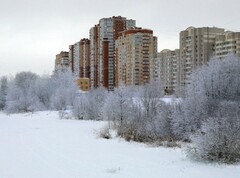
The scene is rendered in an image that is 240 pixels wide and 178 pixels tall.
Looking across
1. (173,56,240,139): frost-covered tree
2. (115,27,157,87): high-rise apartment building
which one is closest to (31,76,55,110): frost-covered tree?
(115,27,157,87): high-rise apartment building

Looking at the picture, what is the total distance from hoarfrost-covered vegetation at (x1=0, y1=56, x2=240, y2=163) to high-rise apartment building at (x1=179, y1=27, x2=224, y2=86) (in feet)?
66.1

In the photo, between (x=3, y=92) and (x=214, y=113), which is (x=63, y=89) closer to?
(x=3, y=92)

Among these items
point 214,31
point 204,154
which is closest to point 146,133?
point 204,154

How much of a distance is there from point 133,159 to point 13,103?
202 feet

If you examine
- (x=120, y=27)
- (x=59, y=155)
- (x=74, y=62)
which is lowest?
(x=59, y=155)

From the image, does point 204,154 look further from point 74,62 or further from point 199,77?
point 74,62

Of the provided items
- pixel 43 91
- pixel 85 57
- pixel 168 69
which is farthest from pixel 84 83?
pixel 168 69

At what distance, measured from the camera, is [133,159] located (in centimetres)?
1173

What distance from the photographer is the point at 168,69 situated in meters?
78.6

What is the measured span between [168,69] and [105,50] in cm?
2221

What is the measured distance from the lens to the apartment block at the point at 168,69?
7568 centimetres

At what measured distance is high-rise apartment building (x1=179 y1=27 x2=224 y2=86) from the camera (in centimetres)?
6525

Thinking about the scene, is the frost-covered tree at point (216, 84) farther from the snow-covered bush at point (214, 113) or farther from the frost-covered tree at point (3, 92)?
the frost-covered tree at point (3, 92)

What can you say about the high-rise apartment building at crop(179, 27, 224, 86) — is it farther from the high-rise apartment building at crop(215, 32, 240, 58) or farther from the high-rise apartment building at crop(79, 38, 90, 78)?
the high-rise apartment building at crop(79, 38, 90, 78)
